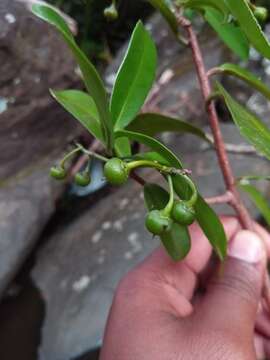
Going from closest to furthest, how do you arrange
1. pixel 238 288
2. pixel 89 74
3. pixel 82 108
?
1. pixel 89 74
2. pixel 82 108
3. pixel 238 288

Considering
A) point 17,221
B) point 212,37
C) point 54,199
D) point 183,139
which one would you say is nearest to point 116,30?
point 212,37

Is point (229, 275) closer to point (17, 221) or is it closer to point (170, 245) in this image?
point (170, 245)

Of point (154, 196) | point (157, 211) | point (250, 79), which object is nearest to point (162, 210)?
point (157, 211)

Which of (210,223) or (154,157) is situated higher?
(154,157)

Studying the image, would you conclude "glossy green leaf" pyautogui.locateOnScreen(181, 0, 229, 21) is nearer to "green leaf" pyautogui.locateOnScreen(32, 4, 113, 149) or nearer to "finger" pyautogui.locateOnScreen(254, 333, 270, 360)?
"green leaf" pyautogui.locateOnScreen(32, 4, 113, 149)

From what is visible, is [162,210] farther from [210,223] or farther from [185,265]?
[185,265]
